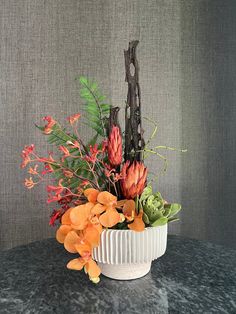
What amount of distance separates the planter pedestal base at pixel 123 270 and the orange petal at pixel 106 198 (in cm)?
17

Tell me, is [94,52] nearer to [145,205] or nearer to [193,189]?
[193,189]

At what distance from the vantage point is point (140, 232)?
A: 0.83 meters

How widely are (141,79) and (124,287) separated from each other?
1.04 metres

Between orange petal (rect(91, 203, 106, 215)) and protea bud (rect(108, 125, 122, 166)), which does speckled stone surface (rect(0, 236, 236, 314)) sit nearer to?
orange petal (rect(91, 203, 106, 215))

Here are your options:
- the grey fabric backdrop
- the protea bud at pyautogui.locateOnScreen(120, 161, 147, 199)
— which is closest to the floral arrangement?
the protea bud at pyautogui.locateOnScreen(120, 161, 147, 199)

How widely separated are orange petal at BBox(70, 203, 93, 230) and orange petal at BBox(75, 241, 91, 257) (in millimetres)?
33

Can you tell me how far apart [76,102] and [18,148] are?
33 cm

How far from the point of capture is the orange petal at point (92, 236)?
786 millimetres

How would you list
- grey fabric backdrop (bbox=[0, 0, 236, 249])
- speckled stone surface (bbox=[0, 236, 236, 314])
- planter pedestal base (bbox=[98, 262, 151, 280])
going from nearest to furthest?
speckled stone surface (bbox=[0, 236, 236, 314]) → planter pedestal base (bbox=[98, 262, 151, 280]) → grey fabric backdrop (bbox=[0, 0, 236, 249])

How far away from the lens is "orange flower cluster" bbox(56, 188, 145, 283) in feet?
2.55

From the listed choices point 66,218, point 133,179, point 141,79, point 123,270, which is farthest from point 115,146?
point 141,79

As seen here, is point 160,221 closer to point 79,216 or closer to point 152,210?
point 152,210

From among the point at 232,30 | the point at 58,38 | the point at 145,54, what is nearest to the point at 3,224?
the point at 58,38

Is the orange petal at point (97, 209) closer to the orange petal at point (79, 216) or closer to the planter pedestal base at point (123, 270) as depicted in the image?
the orange petal at point (79, 216)
